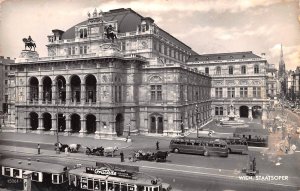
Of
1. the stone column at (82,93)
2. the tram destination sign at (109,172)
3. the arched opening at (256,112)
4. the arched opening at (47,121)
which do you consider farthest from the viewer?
the arched opening at (256,112)

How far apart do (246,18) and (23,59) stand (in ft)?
103

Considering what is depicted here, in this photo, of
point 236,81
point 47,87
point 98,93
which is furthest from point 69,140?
point 236,81

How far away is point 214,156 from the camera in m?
27.0

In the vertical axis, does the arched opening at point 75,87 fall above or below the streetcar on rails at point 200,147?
above

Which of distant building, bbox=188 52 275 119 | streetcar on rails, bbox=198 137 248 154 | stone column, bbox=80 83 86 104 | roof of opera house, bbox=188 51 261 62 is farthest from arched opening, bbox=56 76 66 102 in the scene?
roof of opera house, bbox=188 51 261 62

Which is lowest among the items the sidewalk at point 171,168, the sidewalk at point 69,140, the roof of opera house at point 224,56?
the sidewalk at point 171,168

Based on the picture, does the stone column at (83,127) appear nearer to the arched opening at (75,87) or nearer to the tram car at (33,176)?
the arched opening at (75,87)

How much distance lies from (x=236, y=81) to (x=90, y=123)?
31.5 m

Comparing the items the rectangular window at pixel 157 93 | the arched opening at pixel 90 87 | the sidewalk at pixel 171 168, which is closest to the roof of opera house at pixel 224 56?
the rectangular window at pixel 157 93

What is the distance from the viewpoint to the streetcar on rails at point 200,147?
26.8 meters

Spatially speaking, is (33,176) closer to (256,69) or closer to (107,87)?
(107,87)

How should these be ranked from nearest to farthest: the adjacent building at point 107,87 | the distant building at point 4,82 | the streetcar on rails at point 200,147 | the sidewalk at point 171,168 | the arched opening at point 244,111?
the sidewalk at point 171,168, the streetcar on rails at point 200,147, the adjacent building at point 107,87, the distant building at point 4,82, the arched opening at point 244,111

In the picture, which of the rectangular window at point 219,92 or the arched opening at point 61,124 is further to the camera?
the rectangular window at point 219,92

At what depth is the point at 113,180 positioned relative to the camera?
600 inches
